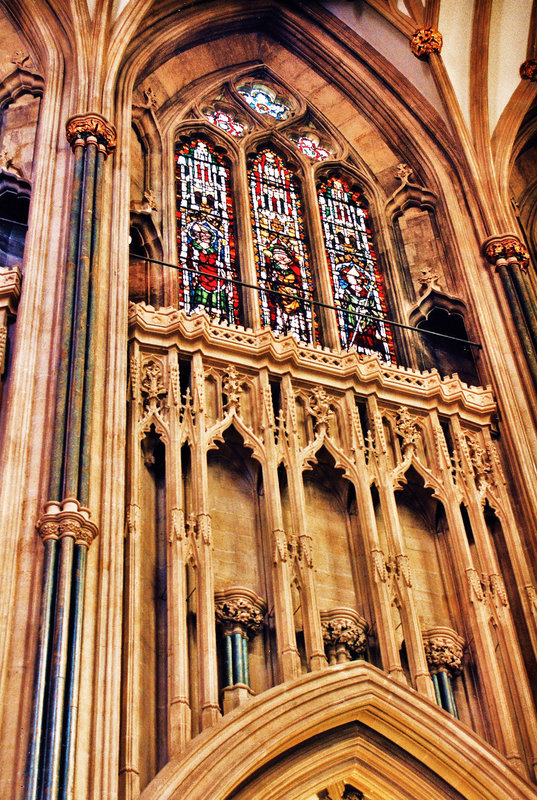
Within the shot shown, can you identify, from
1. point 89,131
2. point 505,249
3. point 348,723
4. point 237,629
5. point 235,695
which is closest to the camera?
point 235,695

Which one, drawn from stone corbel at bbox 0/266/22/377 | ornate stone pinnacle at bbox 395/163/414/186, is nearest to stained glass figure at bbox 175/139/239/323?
stone corbel at bbox 0/266/22/377

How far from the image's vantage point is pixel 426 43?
18609 millimetres

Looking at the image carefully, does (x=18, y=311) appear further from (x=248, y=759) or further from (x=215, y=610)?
(x=248, y=759)

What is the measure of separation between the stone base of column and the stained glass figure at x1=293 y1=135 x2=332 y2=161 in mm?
9674

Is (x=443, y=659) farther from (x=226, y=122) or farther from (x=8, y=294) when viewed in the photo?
(x=226, y=122)

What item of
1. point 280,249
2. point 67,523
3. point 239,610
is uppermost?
point 280,249

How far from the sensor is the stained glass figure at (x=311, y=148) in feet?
62.7

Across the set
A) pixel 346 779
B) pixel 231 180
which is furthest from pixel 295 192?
pixel 346 779

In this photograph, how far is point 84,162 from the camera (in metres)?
15.0

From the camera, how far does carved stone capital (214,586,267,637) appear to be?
1229cm

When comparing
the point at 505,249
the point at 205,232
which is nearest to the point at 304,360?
the point at 205,232

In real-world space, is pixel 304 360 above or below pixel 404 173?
below

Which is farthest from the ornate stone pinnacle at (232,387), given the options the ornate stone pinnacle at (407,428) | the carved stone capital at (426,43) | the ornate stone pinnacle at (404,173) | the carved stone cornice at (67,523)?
the carved stone capital at (426,43)

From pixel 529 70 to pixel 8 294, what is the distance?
9.03m
